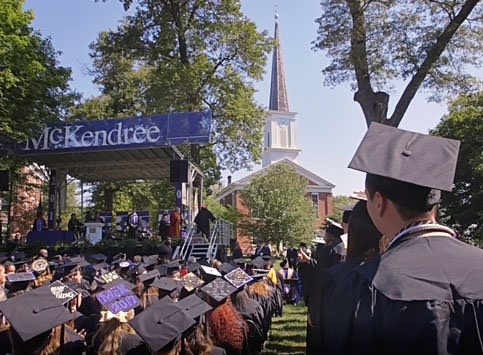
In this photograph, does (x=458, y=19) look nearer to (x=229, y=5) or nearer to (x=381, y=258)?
(x=381, y=258)

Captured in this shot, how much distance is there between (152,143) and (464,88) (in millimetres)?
10250

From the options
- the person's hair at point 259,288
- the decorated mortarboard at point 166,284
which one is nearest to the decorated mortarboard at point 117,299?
the decorated mortarboard at point 166,284

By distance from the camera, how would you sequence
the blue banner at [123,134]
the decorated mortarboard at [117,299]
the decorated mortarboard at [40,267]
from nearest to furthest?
the decorated mortarboard at [117,299]
the decorated mortarboard at [40,267]
the blue banner at [123,134]

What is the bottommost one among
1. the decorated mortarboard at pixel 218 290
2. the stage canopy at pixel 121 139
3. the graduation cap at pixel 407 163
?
the decorated mortarboard at pixel 218 290

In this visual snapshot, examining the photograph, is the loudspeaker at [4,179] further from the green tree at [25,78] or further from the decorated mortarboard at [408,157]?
the decorated mortarboard at [408,157]

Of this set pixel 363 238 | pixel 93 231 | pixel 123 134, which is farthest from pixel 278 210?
pixel 363 238

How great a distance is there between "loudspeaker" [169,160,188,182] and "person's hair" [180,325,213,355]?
48.5 ft

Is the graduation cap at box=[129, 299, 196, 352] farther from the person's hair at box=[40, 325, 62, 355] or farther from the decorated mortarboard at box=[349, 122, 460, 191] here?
the decorated mortarboard at box=[349, 122, 460, 191]

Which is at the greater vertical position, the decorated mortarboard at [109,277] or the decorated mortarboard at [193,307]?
the decorated mortarboard at [193,307]

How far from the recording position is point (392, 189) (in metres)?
1.69

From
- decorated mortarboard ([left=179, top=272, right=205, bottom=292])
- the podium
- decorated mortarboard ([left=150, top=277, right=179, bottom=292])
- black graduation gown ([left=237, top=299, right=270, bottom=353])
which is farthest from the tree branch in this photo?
the podium

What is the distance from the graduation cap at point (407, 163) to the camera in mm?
1672

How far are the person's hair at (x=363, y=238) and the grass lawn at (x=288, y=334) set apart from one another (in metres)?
4.71

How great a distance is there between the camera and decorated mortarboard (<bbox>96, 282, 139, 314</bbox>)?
4031mm
